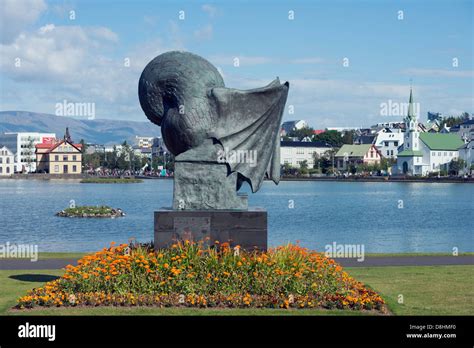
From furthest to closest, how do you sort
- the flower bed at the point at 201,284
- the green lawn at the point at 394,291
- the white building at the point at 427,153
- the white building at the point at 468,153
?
the white building at the point at 427,153 < the white building at the point at 468,153 < the flower bed at the point at 201,284 < the green lawn at the point at 394,291

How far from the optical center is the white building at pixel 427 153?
16762 cm

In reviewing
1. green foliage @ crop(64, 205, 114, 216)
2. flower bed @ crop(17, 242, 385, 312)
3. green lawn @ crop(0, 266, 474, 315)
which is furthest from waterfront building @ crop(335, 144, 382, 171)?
flower bed @ crop(17, 242, 385, 312)

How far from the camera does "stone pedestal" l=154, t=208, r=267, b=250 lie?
1678cm

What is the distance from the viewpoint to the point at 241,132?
1784 cm

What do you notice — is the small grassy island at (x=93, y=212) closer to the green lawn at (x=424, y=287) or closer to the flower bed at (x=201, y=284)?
the green lawn at (x=424, y=287)

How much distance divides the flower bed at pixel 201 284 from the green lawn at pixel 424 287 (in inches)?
39.7

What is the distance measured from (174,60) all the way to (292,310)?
6.32 m

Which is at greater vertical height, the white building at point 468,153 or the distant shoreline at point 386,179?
the white building at point 468,153

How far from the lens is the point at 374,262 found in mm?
23250

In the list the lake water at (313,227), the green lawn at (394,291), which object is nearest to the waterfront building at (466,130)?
the lake water at (313,227)

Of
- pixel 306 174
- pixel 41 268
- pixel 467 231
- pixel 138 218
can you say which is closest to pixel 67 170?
pixel 306 174

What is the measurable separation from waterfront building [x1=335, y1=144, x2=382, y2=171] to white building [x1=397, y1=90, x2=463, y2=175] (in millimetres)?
15580
